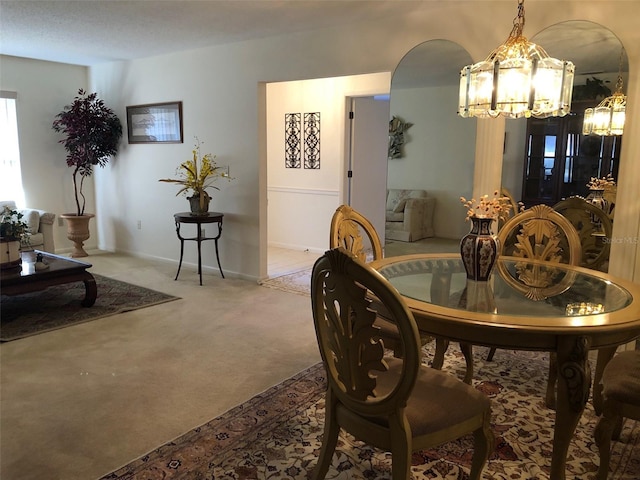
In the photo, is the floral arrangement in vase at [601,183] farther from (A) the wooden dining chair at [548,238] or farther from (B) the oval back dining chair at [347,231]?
(B) the oval back dining chair at [347,231]

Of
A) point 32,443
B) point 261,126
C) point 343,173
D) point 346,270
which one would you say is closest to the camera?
point 346,270

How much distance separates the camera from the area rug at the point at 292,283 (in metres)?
4.61

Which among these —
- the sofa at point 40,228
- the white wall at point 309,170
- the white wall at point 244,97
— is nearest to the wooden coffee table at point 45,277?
the sofa at point 40,228

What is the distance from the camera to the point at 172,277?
5055 mm

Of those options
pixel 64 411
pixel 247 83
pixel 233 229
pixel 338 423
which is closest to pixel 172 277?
pixel 233 229

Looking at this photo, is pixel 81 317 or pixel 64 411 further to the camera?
pixel 81 317

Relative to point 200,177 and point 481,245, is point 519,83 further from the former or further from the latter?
point 200,177

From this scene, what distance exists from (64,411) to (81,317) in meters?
1.51

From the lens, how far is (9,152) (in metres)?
5.79

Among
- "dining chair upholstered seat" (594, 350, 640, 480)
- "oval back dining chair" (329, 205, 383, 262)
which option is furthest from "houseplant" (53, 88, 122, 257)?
"dining chair upholstered seat" (594, 350, 640, 480)

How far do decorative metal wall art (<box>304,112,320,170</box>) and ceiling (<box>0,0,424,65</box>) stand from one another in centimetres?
165

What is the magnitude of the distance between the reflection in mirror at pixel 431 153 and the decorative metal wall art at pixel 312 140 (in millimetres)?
2148

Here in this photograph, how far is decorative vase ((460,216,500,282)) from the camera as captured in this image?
210 centimetres

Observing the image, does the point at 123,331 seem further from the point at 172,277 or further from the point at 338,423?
the point at 338,423
